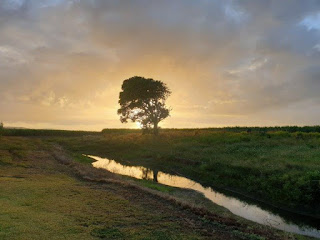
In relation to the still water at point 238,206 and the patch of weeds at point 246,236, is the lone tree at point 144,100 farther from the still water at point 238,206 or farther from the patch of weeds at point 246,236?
the patch of weeds at point 246,236

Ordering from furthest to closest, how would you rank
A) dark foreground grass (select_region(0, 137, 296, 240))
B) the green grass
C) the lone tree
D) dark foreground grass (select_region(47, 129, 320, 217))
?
the lone tree < dark foreground grass (select_region(47, 129, 320, 217)) < dark foreground grass (select_region(0, 137, 296, 240)) < the green grass

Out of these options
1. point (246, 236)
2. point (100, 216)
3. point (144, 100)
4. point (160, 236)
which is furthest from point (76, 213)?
point (144, 100)

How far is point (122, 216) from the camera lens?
15.7 m

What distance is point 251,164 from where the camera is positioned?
3061 centimetres

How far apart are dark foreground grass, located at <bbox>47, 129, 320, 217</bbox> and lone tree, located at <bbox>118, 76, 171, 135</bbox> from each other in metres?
15.8

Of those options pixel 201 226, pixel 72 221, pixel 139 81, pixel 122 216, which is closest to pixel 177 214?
pixel 201 226

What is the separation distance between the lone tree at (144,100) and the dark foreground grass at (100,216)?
49553 millimetres

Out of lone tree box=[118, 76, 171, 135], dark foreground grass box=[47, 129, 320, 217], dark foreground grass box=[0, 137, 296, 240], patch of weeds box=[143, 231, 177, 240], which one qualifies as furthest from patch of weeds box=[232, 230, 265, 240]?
lone tree box=[118, 76, 171, 135]

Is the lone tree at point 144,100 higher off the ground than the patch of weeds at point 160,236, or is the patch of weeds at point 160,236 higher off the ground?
the lone tree at point 144,100

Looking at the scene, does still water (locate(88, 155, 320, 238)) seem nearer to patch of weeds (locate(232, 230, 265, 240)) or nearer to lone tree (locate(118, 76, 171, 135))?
patch of weeds (locate(232, 230, 265, 240))

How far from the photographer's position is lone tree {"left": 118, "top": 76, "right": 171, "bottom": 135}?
7175cm

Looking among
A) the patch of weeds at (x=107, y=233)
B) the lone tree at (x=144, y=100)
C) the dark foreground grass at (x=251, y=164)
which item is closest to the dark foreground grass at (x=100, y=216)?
the patch of weeds at (x=107, y=233)

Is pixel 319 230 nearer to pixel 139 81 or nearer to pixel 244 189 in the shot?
pixel 244 189

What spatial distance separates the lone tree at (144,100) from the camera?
235 feet
